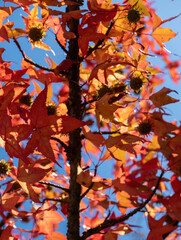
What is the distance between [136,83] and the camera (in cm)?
133

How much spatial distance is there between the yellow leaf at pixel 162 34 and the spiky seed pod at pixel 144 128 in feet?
1.33

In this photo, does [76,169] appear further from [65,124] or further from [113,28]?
[113,28]

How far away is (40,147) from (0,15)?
469mm

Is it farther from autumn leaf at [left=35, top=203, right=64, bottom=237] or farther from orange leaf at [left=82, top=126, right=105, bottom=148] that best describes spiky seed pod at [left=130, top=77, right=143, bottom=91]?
autumn leaf at [left=35, top=203, right=64, bottom=237]

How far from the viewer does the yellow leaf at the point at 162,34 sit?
1084mm

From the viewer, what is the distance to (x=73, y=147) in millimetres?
1108

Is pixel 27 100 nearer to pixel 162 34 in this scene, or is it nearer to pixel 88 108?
A: pixel 88 108

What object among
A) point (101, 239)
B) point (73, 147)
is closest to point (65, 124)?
point (73, 147)

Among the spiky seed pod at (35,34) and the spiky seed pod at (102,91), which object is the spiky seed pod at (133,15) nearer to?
the spiky seed pod at (102,91)

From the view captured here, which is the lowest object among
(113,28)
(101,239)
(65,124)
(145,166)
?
(101,239)

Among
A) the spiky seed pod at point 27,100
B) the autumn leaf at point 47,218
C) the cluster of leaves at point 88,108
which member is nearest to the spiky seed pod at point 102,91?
the cluster of leaves at point 88,108

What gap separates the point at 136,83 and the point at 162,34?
288 millimetres

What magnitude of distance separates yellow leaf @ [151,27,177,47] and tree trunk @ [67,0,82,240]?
1.06ft

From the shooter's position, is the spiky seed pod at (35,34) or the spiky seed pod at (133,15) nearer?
the spiky seed pod at (133,15)
